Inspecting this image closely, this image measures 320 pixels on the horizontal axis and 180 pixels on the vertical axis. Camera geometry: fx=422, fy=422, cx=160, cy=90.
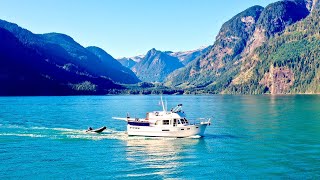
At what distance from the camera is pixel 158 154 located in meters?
85.6

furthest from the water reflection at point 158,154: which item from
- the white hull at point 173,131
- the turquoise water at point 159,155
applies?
the white hull at point 173,131

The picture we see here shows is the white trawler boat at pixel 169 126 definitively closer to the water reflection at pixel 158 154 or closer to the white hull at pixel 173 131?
the white hull at pixel 173 131

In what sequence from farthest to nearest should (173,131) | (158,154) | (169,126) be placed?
1. (169,126)
2. (173,131)
3. (158,154)

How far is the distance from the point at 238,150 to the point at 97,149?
3031cm

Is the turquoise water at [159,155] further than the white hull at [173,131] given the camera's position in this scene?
No

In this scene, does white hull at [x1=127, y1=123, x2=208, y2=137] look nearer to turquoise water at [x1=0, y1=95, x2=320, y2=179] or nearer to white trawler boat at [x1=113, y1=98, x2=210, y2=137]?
white trawler boat at [x1=113, y1=98, x2=210, y2=137]

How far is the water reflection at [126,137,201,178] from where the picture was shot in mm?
71500

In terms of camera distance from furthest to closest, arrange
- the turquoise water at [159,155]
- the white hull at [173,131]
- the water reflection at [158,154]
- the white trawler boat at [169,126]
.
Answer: the white hull at [173,131] < the white trawler boat at [169,126] < the water reflection at [158,154] < the turquoise water at [159,155]

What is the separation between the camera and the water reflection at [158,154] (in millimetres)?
71500

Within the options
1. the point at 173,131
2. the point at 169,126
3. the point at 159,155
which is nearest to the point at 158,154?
the point at 159,155

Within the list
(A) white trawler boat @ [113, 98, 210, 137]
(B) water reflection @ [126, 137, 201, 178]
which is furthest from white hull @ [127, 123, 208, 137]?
(B) water reflection @ [126, 137, 201, 178]

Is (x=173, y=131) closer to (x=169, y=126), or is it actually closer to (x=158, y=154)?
(x=169, y=126)

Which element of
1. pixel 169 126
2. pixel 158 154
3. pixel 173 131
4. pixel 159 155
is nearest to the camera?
pixel 159 155

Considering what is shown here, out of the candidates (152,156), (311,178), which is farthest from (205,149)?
(311,178)
